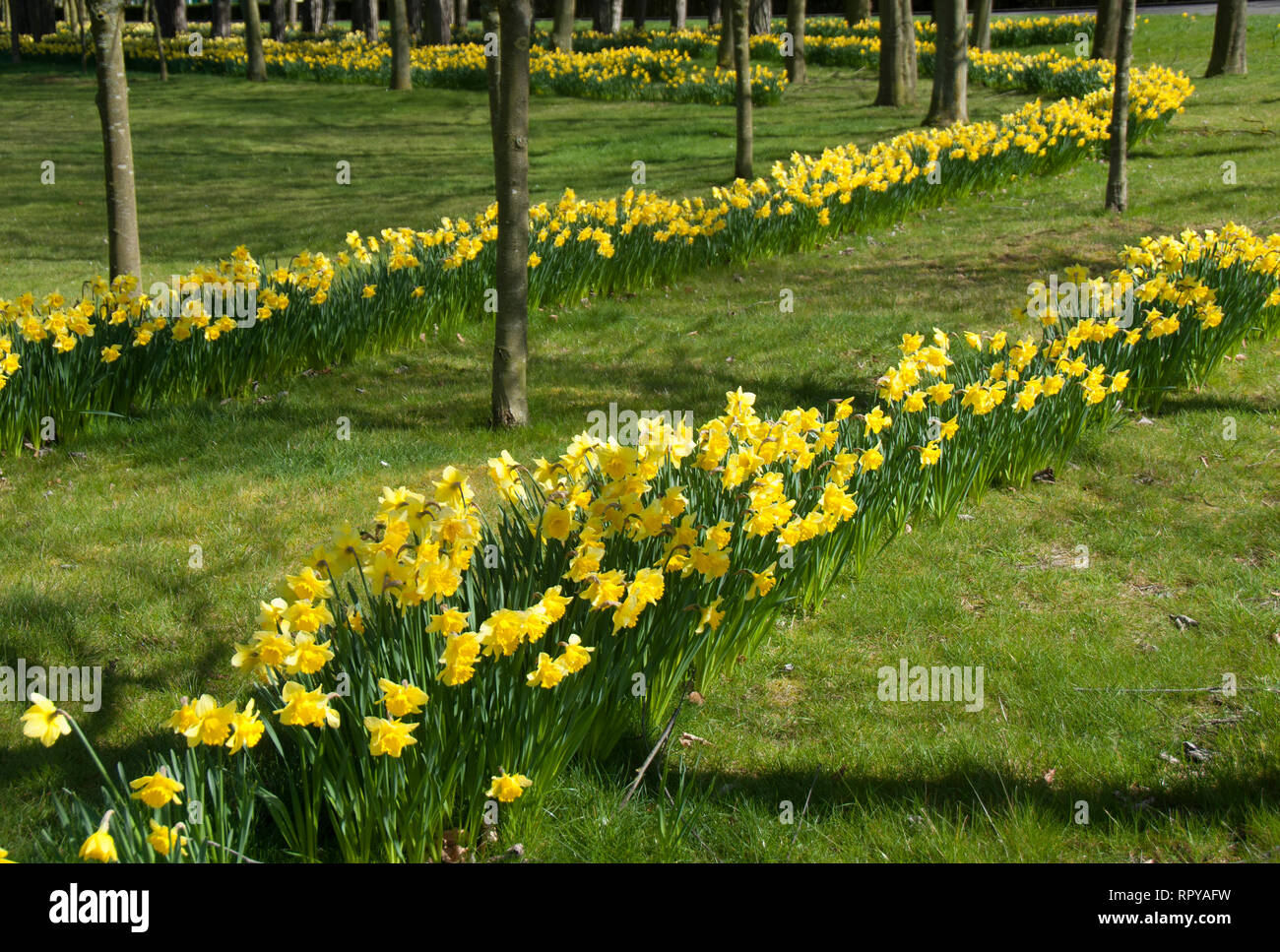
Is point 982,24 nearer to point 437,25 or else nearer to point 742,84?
point 742,84

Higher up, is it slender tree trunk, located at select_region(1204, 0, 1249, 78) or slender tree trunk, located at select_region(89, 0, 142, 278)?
slender tree trunk, located at select_region(1204, 0, 1249, 78)

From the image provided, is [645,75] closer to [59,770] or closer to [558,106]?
[558,106]

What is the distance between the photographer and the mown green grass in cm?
289

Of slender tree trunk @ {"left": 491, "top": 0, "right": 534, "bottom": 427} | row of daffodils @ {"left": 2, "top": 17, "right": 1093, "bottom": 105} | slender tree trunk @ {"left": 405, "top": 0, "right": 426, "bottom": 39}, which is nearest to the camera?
slender tree trunk @ {"left": 491, "top": 0, "right": 534, "bottom": 427}

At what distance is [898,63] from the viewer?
18.2 meters

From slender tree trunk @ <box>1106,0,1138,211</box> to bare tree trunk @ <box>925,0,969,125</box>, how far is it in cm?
349

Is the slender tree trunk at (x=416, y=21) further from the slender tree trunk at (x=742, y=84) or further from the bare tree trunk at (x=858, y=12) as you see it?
the slender tree trunk at (x=742, y=84)

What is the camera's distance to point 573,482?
10.7 ft

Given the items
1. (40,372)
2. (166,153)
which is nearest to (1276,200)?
(40,372)

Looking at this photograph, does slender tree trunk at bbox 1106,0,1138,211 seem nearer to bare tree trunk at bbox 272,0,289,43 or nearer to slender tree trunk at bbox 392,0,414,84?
slender tree trunk at bbox 392,0,414,84

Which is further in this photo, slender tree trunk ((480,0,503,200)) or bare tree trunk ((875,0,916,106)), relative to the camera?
bare tree trunk ((875,0,916,106))

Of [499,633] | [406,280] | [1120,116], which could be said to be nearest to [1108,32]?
[1120,116]

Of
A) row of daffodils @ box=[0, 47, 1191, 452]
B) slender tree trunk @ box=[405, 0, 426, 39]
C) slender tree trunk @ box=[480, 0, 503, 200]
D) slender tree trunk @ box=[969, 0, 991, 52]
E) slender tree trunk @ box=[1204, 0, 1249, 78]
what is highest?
slender tree trunk @ box=[405, 0, 426, 39]

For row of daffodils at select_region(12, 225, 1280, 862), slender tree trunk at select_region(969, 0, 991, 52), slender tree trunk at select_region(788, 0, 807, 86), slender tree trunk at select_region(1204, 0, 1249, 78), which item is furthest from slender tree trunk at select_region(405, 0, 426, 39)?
row of daffodils at select_region(12, 225, 1280, 862)
